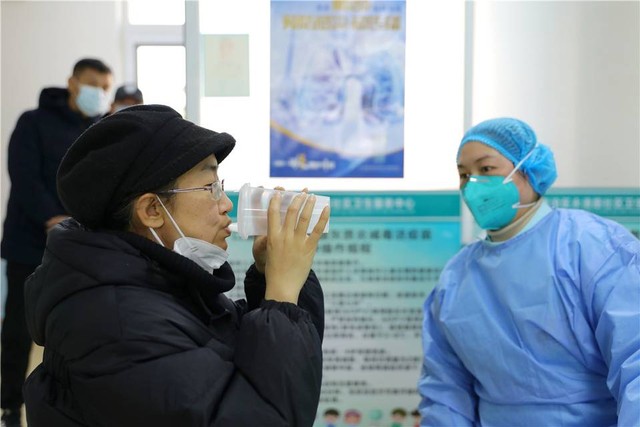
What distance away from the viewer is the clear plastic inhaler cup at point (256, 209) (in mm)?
1355

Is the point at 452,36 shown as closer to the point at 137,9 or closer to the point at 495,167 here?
the point at 495,167

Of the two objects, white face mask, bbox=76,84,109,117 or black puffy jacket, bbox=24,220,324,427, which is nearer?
black puffy jacket, bbox=24,220,324,427

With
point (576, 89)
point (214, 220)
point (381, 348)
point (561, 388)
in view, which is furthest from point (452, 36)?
point (214, 220)

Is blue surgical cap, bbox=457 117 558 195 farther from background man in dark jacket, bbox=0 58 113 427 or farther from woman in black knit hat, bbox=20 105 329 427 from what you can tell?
background man in dark jacket, bbox=0 58 113 427

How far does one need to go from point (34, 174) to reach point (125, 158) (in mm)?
2484

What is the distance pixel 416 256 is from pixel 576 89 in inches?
34.9

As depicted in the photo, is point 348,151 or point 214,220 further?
point 348,151

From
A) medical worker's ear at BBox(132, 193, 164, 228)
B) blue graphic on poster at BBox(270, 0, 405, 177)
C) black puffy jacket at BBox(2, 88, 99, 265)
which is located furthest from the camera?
black puffy jacket at BBox(2, 88, 99, 265)

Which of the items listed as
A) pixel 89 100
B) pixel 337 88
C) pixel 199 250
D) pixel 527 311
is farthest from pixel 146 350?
pixel 89 100

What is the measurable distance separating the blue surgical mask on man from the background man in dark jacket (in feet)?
6.96

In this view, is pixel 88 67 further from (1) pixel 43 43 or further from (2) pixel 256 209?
(2) pixel 256 209

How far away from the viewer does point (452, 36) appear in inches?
105

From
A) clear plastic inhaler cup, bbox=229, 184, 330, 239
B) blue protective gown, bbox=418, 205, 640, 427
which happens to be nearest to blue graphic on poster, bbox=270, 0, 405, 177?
blue protective gown, bbox=418, 205, 640, 427

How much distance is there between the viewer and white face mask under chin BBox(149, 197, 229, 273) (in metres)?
1.25
